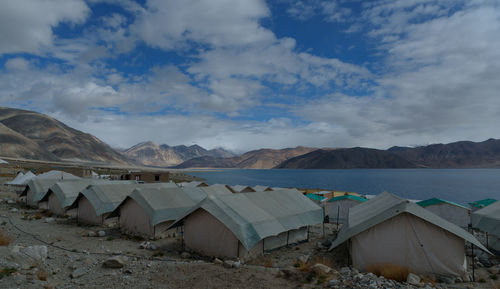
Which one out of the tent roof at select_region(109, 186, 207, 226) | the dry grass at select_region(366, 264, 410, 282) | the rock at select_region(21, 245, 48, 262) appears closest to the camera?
the rock at select_region(21, 245, 48, 262)

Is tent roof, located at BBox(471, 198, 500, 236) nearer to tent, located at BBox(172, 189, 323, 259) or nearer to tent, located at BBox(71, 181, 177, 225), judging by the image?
tent, located at BBox(172, 189, 323, 259)

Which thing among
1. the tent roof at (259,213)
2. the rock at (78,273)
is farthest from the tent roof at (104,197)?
the rock at (78,273)

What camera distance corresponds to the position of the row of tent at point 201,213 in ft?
50.7

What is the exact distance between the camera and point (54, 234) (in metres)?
19.3

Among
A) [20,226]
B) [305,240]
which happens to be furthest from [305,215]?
[20,226]

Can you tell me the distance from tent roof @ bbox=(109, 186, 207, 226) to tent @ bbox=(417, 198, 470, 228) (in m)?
22.0

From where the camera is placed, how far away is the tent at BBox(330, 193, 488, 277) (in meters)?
12.6

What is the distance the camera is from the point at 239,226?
15102mm

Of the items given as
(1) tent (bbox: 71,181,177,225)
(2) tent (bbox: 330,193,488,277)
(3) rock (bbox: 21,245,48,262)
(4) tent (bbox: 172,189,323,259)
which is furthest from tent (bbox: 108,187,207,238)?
(2) tent (bbox: 330,193,488,277)

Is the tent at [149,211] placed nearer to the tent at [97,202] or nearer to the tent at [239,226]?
the tent at [97,202]

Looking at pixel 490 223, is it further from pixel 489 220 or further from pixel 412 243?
pixel 412 243

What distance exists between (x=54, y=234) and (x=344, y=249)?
1853cm

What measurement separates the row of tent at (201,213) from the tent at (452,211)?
41.4 ft

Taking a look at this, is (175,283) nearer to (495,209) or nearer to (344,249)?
(344,249)
